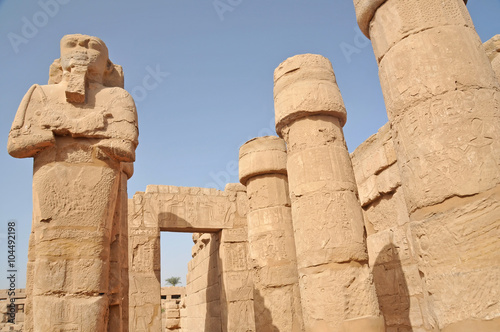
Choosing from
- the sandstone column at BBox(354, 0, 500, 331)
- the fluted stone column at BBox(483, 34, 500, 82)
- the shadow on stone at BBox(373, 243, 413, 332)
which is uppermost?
the fluted stone column at BBox(483, 34, 500, 82)

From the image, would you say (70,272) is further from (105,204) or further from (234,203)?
(234,203)

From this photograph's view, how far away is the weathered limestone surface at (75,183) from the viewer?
10.9ft

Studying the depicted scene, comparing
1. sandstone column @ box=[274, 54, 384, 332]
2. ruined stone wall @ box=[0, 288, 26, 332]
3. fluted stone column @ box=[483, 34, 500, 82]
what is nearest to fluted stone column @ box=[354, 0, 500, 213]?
sandstone column @ box=[274, 54, 384, 332]

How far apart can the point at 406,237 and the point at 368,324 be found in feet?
8.60

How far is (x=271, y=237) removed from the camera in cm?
768

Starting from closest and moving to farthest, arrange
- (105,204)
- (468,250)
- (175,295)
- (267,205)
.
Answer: (468,250) → (105,204) → (267,205) → (175,295)

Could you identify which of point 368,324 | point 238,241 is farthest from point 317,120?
point 238,241

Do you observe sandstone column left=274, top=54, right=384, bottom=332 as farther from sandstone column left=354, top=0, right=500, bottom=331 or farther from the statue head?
the statue head

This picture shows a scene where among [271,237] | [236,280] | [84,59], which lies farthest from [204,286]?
[84,59]

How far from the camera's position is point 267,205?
26.1 ft

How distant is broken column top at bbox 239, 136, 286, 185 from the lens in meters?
8.06

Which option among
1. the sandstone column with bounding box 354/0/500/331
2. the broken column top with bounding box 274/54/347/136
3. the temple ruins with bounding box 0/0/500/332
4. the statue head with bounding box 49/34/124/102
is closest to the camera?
the sandstone column with bounding box 354/0/500/331

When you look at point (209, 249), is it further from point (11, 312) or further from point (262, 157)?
point (11, 312)

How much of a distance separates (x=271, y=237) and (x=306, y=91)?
3.32 metres
